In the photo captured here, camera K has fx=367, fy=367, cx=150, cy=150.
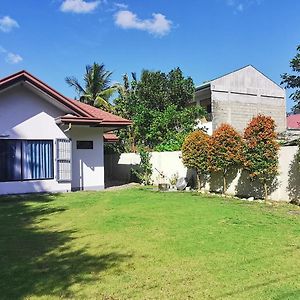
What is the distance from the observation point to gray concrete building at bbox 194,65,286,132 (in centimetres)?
2794

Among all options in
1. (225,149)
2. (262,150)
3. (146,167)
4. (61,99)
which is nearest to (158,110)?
(146,167)

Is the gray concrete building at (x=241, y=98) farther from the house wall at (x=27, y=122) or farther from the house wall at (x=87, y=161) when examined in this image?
the house wall at (x=27, y=122)

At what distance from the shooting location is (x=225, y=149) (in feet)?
43.3

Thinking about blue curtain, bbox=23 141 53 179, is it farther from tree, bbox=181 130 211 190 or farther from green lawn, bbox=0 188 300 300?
tree, bbox=181 130 211 190

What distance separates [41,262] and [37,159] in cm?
982

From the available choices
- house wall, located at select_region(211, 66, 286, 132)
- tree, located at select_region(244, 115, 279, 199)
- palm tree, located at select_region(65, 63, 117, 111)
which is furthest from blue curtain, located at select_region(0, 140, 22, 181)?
palm tree, located at select_region(65, 63, 117, 111)

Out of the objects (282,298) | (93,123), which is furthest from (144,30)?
(282,298)

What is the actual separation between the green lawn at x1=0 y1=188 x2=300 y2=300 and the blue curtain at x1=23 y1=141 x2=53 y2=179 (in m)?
4.05

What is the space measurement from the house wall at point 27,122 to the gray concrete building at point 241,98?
47.6ft

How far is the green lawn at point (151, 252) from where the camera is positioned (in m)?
4.44

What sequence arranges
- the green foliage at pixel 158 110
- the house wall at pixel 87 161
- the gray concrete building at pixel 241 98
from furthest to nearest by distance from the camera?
the gray concrete building at pixel 241 98
the green foliage at pixel 158 110
the house wall at pixel 87 161

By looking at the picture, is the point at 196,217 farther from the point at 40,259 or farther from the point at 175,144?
the point at 175,144

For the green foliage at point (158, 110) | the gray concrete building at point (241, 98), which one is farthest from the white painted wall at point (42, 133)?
the gray concrete building at point (241, 98)

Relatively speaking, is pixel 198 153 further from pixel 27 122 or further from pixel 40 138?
pixel 27 122
